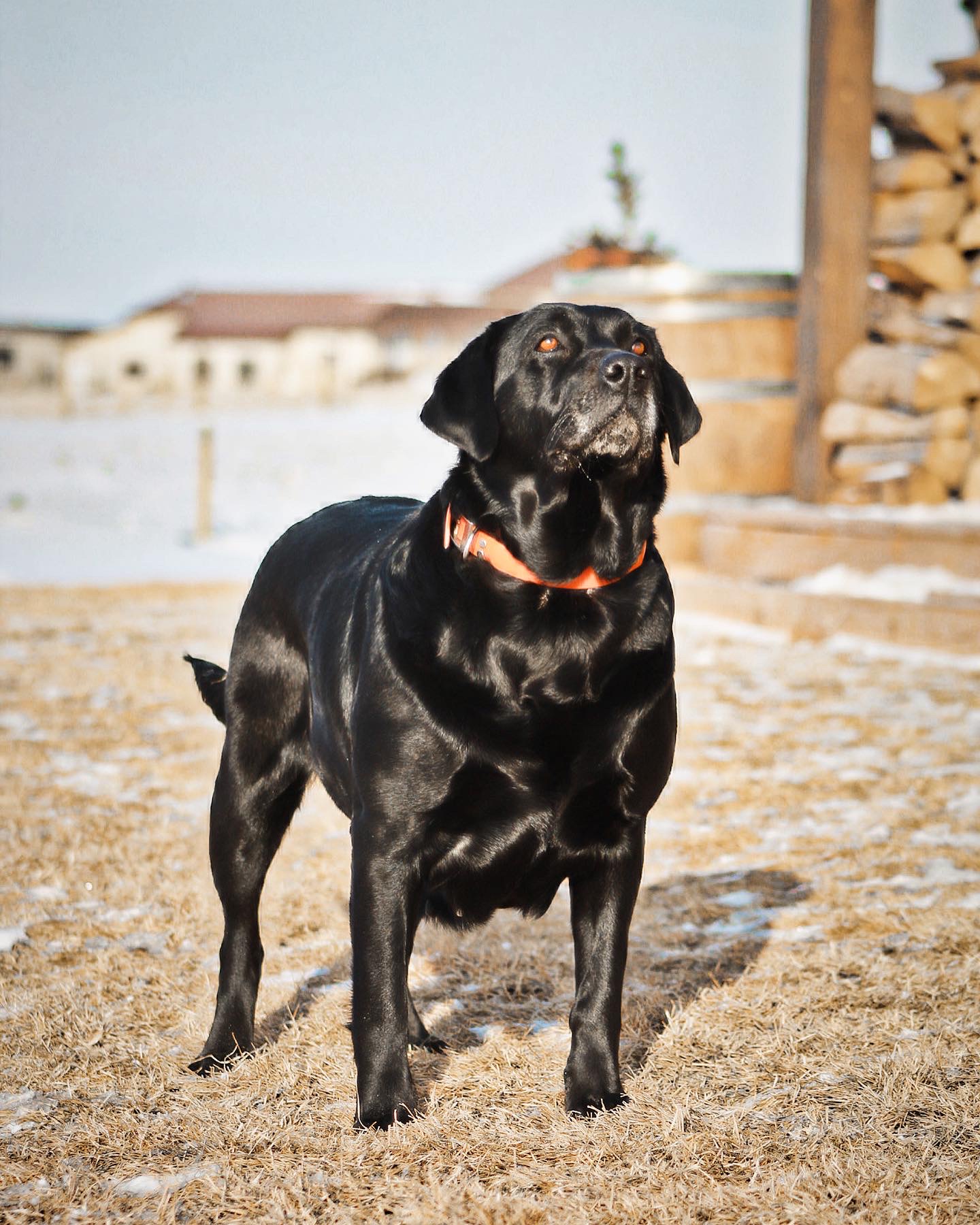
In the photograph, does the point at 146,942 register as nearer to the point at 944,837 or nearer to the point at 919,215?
the point at 944,837

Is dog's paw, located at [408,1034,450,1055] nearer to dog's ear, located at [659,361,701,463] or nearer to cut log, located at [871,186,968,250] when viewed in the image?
dog's ear, located at [659,361,701,463]

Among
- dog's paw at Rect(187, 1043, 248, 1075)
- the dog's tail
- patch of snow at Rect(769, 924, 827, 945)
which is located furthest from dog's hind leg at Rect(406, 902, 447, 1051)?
patch of snow at Rect(769, 924, 827, 945)

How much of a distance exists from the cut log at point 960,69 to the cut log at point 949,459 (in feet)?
7.48

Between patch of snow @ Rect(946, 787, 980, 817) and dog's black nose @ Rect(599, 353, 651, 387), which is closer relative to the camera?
dog's black nose @ Rect(599, 353, 651, 387)

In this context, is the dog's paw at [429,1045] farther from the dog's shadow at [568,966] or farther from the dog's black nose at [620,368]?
the dog's black nose at [620,368]

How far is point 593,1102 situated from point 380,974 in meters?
0.46

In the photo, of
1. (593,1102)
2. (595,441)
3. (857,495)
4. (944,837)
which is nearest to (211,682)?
(595,441)

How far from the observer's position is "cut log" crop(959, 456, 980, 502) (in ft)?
24.0

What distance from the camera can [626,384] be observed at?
91.6 inches

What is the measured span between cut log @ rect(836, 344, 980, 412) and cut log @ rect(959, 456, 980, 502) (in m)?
0.39

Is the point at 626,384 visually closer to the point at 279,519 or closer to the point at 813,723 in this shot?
the point at 813,723

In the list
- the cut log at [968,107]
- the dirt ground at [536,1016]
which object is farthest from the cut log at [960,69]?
the dirt ground at [536,1016]

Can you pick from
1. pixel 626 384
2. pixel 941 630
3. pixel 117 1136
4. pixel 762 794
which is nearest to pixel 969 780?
pixel 762 794

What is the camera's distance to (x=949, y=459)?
289 inches
